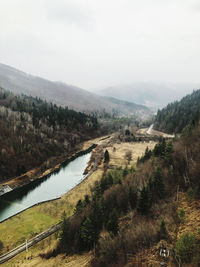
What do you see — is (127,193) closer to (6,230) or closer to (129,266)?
(129,266)

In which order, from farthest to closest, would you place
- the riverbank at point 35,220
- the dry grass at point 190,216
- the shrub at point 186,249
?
the riverbank at point 35,220 → the dry grass at point 190,216 → the shrub at point 186,249

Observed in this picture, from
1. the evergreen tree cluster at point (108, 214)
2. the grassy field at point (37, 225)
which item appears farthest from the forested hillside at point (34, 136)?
the evergreen tree cluster at point (108, 214)

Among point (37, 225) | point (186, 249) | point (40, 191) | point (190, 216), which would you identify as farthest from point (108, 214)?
point (40, 191)

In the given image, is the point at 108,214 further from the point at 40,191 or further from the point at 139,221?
the point at 40,191

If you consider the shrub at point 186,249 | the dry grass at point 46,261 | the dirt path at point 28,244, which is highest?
the shrub at point 186,249

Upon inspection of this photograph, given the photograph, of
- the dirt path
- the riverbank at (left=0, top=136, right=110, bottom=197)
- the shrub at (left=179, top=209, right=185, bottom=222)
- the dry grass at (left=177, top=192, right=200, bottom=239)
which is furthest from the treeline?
the riverbank at (left=0, top=136, right=110, bottom=197)

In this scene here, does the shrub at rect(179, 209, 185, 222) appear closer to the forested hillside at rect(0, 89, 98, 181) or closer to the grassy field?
the grassy field

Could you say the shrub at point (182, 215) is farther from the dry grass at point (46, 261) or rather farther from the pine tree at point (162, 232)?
the dry grass at point (46, 261)
